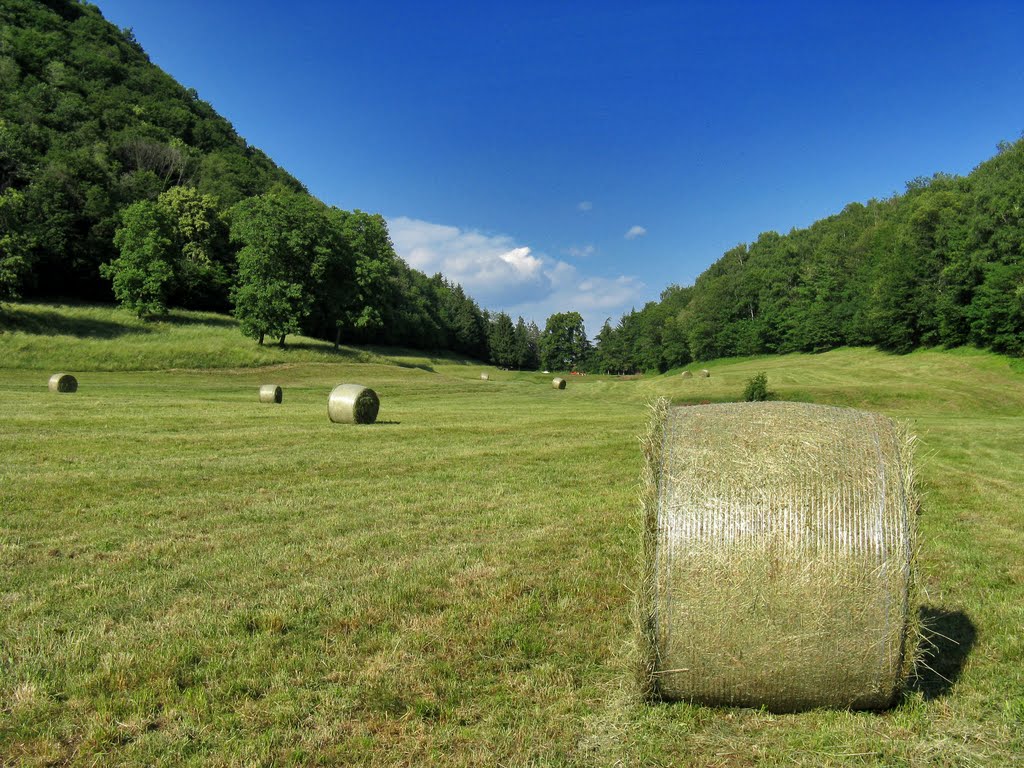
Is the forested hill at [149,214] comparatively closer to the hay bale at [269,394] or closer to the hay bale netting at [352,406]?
the hay bale at [269,394]

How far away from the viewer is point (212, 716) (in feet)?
13.6

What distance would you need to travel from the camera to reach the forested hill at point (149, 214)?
5894 cm

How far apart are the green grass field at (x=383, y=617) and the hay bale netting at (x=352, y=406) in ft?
23.0

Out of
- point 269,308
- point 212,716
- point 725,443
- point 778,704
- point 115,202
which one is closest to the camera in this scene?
point 212,716

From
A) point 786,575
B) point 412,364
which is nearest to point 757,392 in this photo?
point 786,575

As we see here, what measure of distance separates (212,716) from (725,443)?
423cm

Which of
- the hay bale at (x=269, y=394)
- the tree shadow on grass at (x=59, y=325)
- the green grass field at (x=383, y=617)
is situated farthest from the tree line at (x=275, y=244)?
the green grass field at (x=383, y=617)

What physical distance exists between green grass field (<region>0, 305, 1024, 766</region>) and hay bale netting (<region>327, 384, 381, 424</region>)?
23.0 feet

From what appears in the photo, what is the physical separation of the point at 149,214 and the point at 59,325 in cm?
1614

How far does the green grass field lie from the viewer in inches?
158

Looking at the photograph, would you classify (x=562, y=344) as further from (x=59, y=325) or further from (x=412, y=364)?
(x=59, y=325)

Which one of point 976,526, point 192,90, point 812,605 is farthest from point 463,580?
point 192,90

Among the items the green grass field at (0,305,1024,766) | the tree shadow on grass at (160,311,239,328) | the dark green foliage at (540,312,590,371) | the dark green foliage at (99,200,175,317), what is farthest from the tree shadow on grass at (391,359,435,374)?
the dark green foliage at (540,312,590,371)

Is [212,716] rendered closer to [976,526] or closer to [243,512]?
[243,512]
